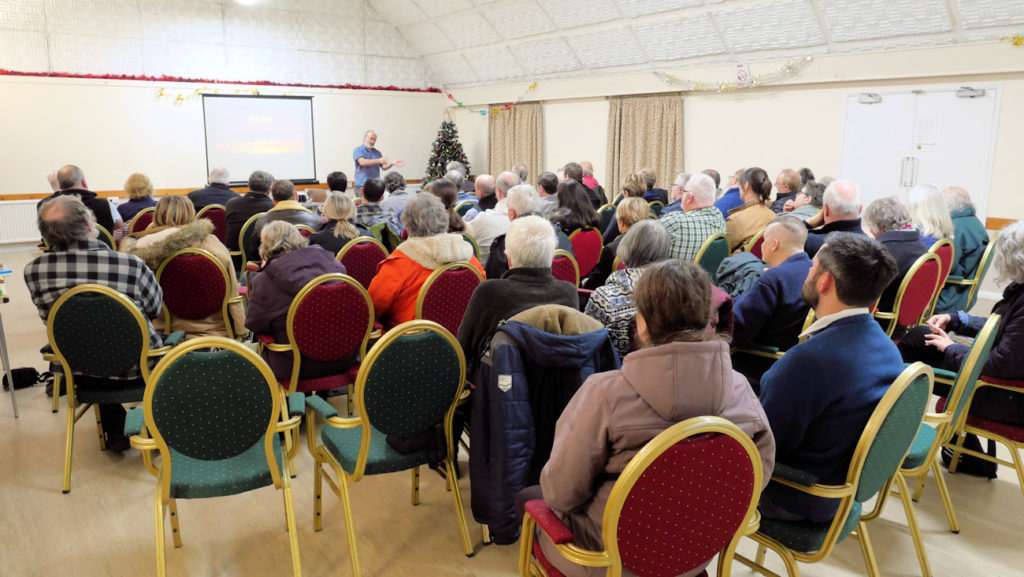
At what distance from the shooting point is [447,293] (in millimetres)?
3500

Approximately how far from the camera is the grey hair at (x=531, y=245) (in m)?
2.65

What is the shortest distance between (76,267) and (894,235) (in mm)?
4290

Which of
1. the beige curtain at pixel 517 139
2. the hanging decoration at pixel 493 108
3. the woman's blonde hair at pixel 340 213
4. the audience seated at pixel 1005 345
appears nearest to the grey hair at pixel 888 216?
the audience seated at pixel 1005 345

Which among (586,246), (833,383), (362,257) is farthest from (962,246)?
(362,257)

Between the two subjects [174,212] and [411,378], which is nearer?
[411,378]

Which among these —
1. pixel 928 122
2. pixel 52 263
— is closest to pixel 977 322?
pixel 52 263

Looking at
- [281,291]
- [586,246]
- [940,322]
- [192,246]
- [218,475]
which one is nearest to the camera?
[218,475]

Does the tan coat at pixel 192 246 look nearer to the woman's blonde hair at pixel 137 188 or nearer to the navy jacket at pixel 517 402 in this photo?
the navy jacket at pixel 517 402

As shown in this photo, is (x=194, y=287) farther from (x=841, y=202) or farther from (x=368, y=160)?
(x=368, y=160)

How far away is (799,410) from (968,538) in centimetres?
140

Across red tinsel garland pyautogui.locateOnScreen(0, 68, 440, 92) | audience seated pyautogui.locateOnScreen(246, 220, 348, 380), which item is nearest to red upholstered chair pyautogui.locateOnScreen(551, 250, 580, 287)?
audience seated pyautogui.locateOnScreen(246, 220, 348, 380)

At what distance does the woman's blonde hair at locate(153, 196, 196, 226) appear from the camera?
4332 mm

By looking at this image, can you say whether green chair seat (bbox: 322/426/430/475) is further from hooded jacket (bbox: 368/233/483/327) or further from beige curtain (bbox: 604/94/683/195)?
beige curtain (bbox: 604/94/683/195)

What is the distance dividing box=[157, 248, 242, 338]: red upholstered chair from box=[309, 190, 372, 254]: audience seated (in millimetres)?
745
